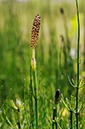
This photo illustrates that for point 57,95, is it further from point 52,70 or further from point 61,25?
point 61,25

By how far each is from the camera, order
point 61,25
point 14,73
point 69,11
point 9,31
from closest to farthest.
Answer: point 14,73, point 9,31, point 61,25, point 69,11

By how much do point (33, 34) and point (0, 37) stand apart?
5.68ft

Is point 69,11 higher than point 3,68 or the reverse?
higher

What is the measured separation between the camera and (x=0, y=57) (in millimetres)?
2006

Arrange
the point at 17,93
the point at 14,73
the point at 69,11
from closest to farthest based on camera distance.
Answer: the point at 17,93, the point at 14,73, the point at 69,11

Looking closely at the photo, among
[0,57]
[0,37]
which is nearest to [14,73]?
[0,57]

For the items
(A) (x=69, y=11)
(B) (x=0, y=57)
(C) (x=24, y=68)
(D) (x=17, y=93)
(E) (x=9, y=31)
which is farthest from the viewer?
(A) (x=69, y=11)

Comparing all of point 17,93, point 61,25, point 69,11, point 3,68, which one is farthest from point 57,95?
point 69,11

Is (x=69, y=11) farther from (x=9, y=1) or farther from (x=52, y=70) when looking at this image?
(x=52, y=70)

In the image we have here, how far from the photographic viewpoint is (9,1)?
222 centimetres

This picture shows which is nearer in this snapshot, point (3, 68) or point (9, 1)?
point (3, 68)

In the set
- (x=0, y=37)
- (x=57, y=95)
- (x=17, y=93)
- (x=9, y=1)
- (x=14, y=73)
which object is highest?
(x=9, y=1)

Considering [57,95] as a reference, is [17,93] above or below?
below

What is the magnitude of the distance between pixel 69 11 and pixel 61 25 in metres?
0.53
